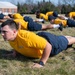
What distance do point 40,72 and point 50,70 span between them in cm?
18

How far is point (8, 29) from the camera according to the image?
390 cm

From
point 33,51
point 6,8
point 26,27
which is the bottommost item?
point 6,8

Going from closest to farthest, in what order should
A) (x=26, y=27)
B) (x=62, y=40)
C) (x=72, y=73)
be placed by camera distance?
(x=72, y=73) < (x=62, y=40) < (x=26, y=27)

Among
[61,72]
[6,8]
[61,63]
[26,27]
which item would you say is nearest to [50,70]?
[61,72]

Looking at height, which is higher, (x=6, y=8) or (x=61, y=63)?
(x=61, y=63)

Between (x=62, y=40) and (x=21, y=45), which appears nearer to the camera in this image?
(x=21, y=45)

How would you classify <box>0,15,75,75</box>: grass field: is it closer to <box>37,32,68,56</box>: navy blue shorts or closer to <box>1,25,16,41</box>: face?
<box>37,32,68,56</box>: navy blue shorts

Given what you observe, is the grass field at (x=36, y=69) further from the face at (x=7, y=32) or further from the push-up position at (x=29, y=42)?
the face at (x=7, y=32)

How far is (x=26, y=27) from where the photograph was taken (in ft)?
25.4

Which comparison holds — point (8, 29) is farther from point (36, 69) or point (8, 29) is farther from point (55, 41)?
point (55, 41)

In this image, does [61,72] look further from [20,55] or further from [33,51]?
[20,55]

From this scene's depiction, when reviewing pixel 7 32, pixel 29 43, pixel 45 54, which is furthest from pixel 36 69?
pixel 7 32

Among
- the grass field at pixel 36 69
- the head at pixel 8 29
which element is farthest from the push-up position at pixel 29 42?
the grass field at pixel 36 69

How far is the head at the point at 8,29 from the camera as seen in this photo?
3.90 meters
